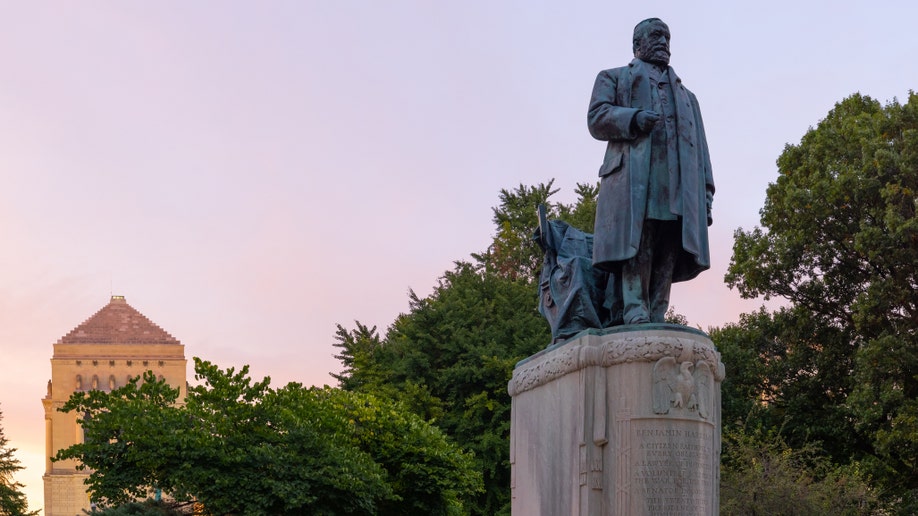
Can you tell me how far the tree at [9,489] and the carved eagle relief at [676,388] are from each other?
45832mm

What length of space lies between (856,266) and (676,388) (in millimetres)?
25148

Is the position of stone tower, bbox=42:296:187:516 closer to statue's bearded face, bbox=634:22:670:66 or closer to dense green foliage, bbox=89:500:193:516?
dense green foliage, bbox=89:500:193:516

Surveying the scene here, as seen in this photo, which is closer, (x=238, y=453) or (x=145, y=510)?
(x=238, y=453)

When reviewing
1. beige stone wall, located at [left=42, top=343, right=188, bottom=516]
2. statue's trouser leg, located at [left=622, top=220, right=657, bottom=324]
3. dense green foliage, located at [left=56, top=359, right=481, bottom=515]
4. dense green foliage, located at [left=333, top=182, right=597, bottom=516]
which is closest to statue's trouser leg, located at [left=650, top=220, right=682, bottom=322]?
statue's trouser leg, located at [left=622, top=220, right=657, bottom=324]

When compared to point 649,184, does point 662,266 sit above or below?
below

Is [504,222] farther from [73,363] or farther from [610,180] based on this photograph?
[73,363]

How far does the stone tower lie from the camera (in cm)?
11569

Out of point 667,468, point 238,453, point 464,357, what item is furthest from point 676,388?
point 464,357

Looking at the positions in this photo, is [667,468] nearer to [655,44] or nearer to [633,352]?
[633,352]

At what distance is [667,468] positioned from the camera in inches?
418

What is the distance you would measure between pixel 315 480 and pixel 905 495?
1435 centimetres

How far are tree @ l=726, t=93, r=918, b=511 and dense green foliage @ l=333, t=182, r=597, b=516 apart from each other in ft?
24.5

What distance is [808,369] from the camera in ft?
118

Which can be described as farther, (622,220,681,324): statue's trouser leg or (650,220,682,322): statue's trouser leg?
(650,220,682,322): statue's trouser leg
